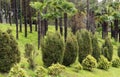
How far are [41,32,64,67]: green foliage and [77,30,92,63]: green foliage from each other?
4900mm

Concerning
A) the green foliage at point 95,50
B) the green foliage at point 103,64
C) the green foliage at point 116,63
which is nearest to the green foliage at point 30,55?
the green foliage at point 103,64

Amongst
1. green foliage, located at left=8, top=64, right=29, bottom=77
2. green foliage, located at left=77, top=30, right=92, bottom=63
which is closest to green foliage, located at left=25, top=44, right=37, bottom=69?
green foliage, located at left=8, top=64, right=29, bottom=77

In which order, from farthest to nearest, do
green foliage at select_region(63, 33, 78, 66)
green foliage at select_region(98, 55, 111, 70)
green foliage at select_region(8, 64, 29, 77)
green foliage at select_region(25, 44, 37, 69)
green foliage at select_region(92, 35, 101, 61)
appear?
green foliage at select_region(92, 35, 101, 61) < green foliage at select_region(98, 55, 111, 70) < green foliage at select_region(63, 33, 78, 66) < green foliage at select_region(25, 44, 37, 69) < green foliage at select_region(8, 64, 29, 77)

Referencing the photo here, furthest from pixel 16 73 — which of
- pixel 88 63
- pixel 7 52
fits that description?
pixel 88 63

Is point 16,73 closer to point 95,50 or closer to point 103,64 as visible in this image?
point 103,64

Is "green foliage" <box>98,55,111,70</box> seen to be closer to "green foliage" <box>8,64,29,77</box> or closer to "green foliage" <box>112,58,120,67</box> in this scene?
"green foliage" <box>112,58,120,67</box>

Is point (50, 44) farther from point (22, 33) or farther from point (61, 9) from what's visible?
point (22, 33)

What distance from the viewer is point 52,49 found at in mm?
23750

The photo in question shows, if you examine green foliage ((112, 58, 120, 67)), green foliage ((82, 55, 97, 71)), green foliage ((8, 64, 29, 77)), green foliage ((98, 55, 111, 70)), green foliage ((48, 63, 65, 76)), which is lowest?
green foliage ((112, 58, 120, 67))

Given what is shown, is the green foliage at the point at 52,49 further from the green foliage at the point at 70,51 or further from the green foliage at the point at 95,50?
the green foliage at the point at 95,50

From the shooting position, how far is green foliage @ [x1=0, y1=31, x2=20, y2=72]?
19578 millimetres

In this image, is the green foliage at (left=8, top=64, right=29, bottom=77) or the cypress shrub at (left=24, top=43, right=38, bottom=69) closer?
the green foliage at (left=8, top=64, right=29, bottom=77)

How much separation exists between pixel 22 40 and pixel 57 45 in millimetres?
18419

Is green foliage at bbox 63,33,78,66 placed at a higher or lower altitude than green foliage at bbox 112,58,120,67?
higher
